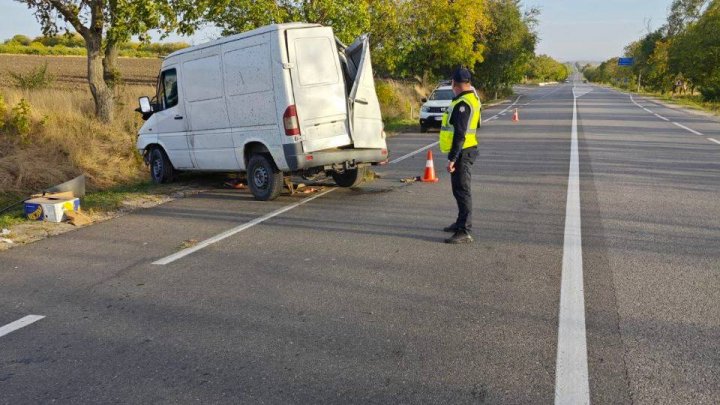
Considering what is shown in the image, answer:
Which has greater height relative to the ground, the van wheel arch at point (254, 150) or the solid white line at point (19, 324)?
the van wheel arch at point (254, 150)

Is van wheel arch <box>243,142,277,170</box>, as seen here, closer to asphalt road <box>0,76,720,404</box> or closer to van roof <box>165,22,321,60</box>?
asphalt road <box>0,76,720,404</box>

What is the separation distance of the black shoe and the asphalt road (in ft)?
0.48

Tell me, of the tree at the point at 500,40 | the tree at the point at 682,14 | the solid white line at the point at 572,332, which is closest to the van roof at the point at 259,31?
the solid white line at the point at 572,332

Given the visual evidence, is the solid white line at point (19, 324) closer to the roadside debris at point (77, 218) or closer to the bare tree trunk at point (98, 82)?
the roadside debris at point (77, 218)

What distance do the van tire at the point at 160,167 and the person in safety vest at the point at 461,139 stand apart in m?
6.28

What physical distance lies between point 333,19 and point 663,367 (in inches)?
630

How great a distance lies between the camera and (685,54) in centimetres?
5619

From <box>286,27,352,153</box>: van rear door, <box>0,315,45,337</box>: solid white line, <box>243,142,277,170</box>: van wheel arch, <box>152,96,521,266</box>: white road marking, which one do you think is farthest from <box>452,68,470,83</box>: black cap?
<box>0,315,45,337</box>: solid white line

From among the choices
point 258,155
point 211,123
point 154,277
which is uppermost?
point 211,123

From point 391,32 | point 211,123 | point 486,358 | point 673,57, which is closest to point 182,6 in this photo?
point 211,123

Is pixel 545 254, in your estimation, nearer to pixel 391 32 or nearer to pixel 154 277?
pixel 154 277

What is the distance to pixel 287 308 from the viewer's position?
4.43m

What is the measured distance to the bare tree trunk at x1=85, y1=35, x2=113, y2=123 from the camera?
12523 mm

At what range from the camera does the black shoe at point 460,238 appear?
610 cm
